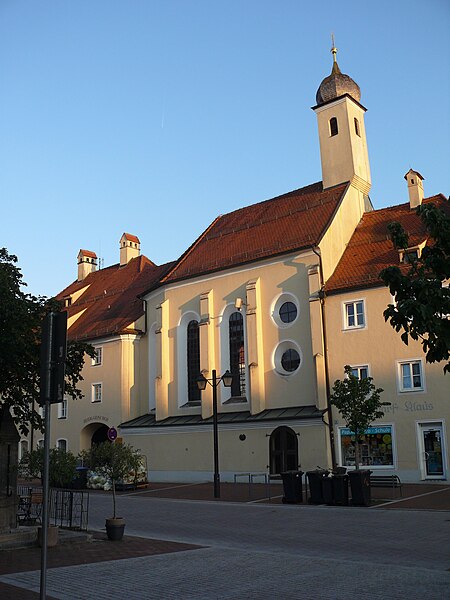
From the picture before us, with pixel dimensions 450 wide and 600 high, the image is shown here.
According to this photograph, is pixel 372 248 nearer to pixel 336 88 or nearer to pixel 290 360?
pixel 290 360

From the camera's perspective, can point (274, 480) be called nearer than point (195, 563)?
No

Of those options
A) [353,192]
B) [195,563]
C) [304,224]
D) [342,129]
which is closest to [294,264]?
[304,224]

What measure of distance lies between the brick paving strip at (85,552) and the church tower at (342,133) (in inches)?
1072

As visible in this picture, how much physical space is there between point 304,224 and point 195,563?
1020 inches

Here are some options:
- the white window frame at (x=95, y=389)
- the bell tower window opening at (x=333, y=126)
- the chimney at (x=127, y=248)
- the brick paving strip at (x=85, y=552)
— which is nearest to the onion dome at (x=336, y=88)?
the bell tower window opening at (x=333, y=126)

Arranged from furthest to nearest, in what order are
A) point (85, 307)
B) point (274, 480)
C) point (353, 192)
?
point (85, 307) → point (353, 192) → point (274, 480)

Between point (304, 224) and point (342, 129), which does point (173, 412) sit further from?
point (342, 129)

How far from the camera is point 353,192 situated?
120 feet

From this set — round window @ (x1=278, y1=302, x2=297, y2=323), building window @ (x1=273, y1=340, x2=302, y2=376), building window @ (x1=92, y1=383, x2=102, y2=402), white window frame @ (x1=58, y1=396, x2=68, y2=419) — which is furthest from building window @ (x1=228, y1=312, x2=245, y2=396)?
white window frame @ (x1=58, y1=396, x2=68, y2=419)

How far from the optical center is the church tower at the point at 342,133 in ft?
122

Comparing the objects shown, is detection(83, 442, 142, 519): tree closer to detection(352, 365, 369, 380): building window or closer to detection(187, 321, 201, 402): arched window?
detection(352, 365, 369, 380): building window

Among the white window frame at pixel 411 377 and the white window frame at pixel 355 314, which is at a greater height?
the white window frame at pixel 355 314

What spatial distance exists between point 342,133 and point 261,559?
30.9 metres

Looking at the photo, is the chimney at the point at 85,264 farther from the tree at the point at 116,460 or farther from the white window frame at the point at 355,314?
the tree at the point at 116,460
